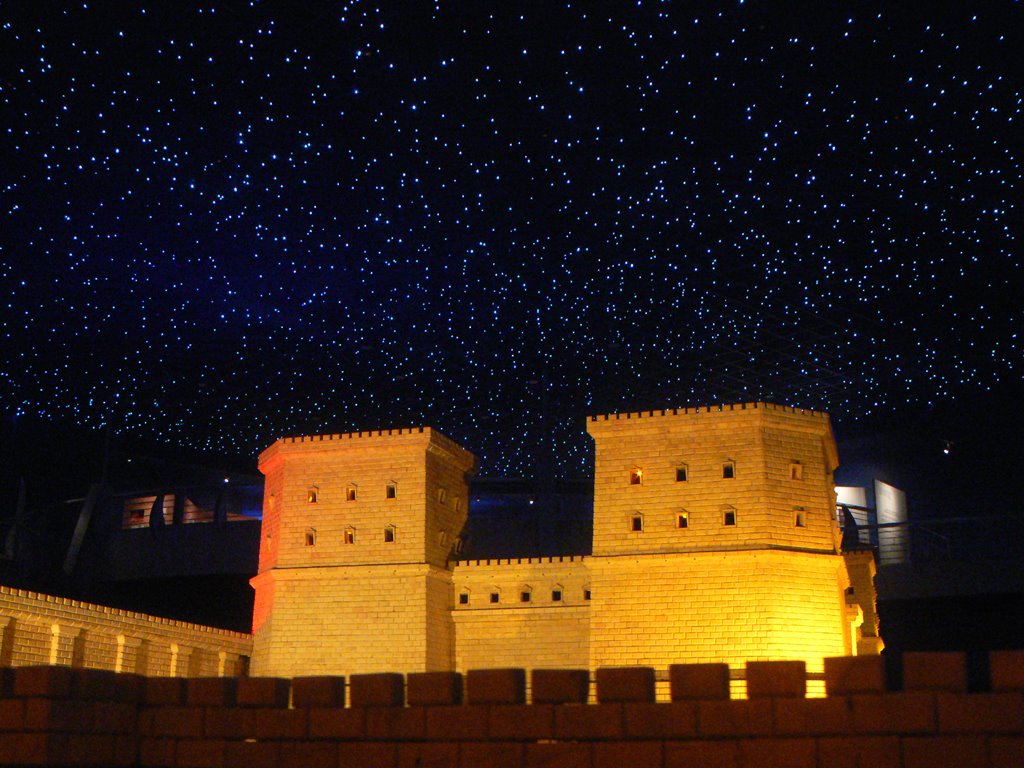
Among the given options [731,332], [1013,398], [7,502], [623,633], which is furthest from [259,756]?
[7,502]

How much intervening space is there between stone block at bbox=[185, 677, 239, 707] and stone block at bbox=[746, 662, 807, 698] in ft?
18.8

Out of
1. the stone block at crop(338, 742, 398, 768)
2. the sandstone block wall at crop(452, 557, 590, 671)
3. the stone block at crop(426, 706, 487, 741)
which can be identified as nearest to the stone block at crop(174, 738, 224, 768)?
the stone block at crop(338, 742, 398, 768)

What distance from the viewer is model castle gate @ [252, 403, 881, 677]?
958 inches

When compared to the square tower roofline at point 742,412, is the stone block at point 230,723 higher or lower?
lower

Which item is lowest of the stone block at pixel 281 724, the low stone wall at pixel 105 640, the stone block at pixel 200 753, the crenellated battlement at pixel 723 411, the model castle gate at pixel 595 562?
the stone block at pixel 200 753

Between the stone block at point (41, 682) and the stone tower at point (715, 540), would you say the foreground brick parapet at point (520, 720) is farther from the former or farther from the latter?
the stone tower at point (715, 540)

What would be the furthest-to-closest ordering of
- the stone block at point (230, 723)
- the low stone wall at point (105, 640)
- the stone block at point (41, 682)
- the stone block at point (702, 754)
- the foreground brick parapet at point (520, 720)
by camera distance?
1. the low stone wall at point (105, 640)
2. the stone block at point (230, 723)
3. the stone block at point (41, 682)
4. the stone block at point (702, 754)
5. the foreground brick parapet at point (520, 720)

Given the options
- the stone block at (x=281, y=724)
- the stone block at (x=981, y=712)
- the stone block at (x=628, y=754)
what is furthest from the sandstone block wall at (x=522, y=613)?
the stone block at (x=981, y=712)

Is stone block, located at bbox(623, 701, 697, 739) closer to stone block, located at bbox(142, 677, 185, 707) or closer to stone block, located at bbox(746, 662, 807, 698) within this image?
stone block, located at bbox(746, 662, 807, 698)

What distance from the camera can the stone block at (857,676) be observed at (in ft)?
37.6

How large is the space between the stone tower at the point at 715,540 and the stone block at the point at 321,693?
493 inches

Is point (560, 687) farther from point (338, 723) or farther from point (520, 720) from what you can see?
point (338, 723)

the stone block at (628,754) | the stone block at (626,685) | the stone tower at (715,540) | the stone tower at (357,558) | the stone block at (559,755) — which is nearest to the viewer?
the stone block at (628,754)

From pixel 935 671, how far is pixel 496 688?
4.46 m
